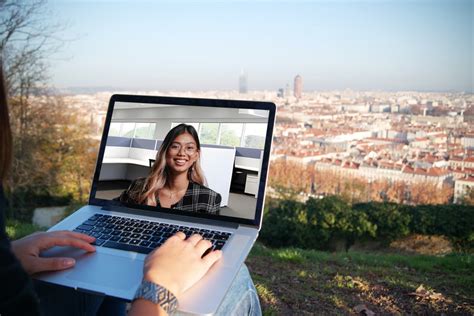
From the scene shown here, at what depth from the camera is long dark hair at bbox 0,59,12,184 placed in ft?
1.92

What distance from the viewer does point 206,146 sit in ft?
4.12

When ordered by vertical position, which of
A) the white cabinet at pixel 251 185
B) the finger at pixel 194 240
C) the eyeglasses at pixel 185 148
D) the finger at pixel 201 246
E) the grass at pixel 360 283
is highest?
the eyeglasses at pixel 185 148

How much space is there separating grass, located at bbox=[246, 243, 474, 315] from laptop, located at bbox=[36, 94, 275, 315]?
83 cm

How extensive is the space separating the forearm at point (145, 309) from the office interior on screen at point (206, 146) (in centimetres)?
53

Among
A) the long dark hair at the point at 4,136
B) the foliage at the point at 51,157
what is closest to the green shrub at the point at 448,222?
the long dark hair at the point at 4,136

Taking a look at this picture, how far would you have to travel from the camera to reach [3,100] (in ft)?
1.92

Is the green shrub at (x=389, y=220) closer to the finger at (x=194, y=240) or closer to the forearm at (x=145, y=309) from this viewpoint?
the finger at (x=194, y=240)

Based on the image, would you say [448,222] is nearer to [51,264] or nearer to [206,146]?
[206,146]

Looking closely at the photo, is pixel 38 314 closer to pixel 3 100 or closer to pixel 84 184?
pixel 3 100

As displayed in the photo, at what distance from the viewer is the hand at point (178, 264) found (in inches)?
28.4

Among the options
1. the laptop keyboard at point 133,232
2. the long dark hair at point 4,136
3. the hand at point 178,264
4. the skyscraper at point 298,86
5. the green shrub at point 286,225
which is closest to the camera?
the long dark hair at point 4,136

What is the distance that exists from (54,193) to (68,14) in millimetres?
1982

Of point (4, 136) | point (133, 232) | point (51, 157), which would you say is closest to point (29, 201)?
point (51, 157)

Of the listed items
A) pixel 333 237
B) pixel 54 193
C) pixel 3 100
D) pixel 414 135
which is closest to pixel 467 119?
pixel 414 135
